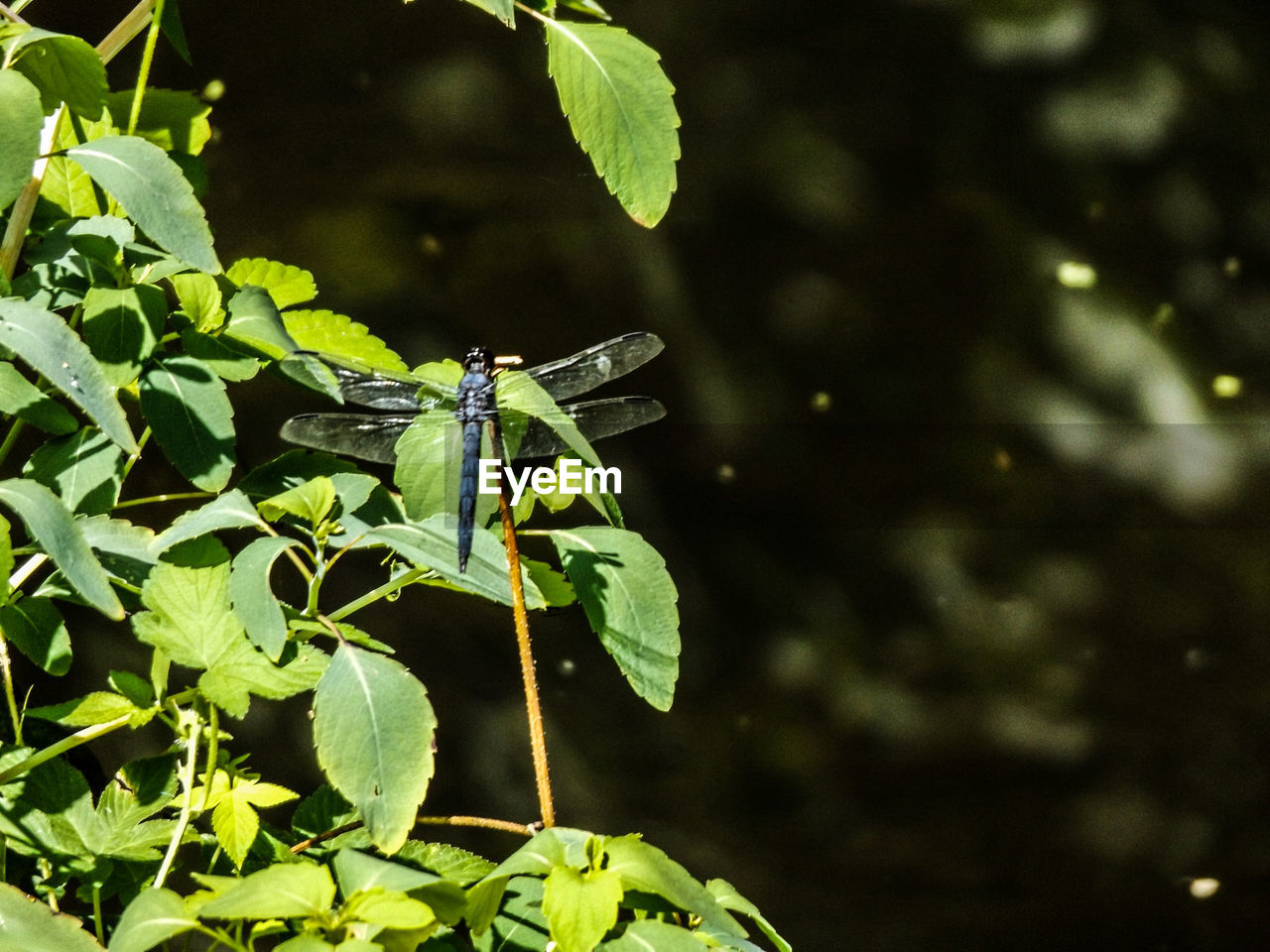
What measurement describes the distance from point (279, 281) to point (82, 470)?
172 mm

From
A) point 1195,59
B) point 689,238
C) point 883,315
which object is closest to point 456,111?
point 689,238

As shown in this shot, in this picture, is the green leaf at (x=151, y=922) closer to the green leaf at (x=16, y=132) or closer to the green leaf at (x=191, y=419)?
the green leaf at (x=191, y=419)

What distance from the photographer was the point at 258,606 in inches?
19.1

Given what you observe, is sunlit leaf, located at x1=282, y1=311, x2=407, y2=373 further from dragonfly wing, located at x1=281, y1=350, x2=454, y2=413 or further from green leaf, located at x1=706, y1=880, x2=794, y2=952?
green leaf, located at x1=706, y1=880, x2=794, y2=952

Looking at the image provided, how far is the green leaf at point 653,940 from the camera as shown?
1.43ft

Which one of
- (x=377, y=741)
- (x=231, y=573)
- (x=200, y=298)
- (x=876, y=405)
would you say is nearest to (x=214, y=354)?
(x=200, y=298)

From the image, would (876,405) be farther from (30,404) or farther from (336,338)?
(30,404)

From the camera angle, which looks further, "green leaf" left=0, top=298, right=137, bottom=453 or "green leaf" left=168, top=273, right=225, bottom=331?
"green leaf" left=168, top=273, right=225, bottom=331

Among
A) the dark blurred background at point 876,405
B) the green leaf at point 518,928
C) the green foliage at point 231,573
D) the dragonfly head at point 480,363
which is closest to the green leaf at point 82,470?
the green foliage at point 231,573

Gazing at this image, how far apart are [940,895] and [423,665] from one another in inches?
25.8

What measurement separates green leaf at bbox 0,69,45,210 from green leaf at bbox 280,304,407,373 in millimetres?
195

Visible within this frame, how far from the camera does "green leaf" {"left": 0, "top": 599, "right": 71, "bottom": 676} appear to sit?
0.57m

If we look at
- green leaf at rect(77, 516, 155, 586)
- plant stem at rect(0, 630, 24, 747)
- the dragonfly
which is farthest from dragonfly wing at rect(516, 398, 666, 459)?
Answer: plant stem at rect(0, 630, 24, 747)

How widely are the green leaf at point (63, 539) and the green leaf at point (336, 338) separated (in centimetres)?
19
